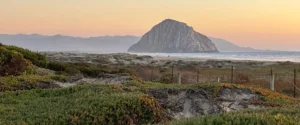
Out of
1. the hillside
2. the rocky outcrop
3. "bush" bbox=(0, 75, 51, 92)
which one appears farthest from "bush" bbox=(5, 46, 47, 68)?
the rocky outcrop

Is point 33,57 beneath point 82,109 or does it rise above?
above

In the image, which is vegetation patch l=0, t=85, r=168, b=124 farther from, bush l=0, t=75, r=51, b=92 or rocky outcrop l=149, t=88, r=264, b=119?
bush l=0, t=75, r=51, b=92

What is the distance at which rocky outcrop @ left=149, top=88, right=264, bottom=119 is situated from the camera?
1280 cm

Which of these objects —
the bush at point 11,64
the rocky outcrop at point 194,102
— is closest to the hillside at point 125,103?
the rocky outcrop at point 194,102

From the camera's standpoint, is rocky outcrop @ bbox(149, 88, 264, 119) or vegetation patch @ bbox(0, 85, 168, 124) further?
rocky outcrop @ bbox(149, 88, 264, 119)

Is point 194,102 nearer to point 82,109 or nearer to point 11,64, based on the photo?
point 82,109

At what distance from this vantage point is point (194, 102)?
43.9 ft

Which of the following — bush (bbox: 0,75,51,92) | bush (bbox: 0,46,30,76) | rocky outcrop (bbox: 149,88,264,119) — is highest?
bush (bbox: 0,46,30,76)

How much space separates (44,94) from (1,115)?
3179mm

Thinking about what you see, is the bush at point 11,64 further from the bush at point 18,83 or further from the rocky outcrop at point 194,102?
the rocky outcrop at point 194,102

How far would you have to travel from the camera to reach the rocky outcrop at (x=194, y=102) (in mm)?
12805

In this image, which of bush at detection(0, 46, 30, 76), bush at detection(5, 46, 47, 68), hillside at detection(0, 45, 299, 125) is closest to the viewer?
hillside at detection(0, 45, 299, 125)

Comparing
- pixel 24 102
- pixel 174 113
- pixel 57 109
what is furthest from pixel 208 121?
pixel 24 102

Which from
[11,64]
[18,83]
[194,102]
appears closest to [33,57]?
[11,64]
